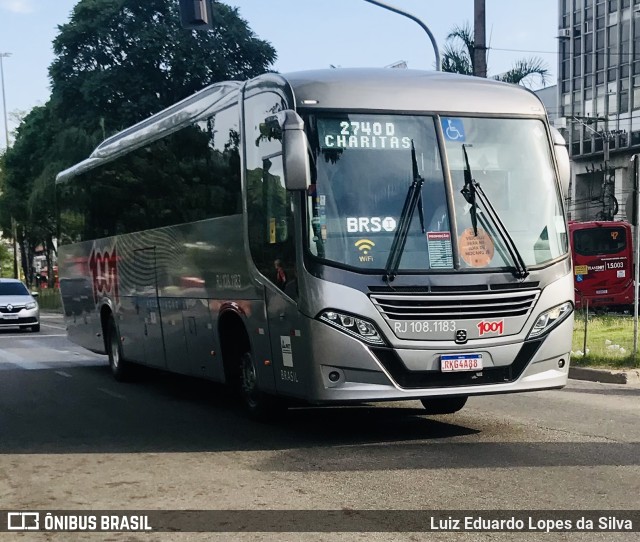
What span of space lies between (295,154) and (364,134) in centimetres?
75

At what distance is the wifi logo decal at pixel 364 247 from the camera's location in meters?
9.03

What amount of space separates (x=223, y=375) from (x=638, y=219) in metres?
7.68

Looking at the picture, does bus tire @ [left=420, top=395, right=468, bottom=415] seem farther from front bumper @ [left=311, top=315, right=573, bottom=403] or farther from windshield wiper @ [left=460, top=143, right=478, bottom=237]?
windshield wiper @ [left=460, top=143, right=478, bottom=237]

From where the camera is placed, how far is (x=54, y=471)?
8477 millimetres

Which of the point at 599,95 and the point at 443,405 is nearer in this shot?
the point at 443,405

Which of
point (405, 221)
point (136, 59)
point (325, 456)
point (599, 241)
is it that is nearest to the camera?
point (325, 456)

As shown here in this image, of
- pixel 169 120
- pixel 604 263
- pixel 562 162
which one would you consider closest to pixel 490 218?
pixel 562 162

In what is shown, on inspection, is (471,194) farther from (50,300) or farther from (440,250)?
(50,300)

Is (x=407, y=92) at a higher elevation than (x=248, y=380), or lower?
higher

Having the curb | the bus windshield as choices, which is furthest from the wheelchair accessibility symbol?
the curb

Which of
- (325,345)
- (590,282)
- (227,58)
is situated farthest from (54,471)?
(227,58)

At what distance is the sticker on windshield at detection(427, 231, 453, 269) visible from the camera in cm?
913

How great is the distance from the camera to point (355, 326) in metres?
8.96

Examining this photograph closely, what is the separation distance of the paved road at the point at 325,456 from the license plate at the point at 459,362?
630 mm
